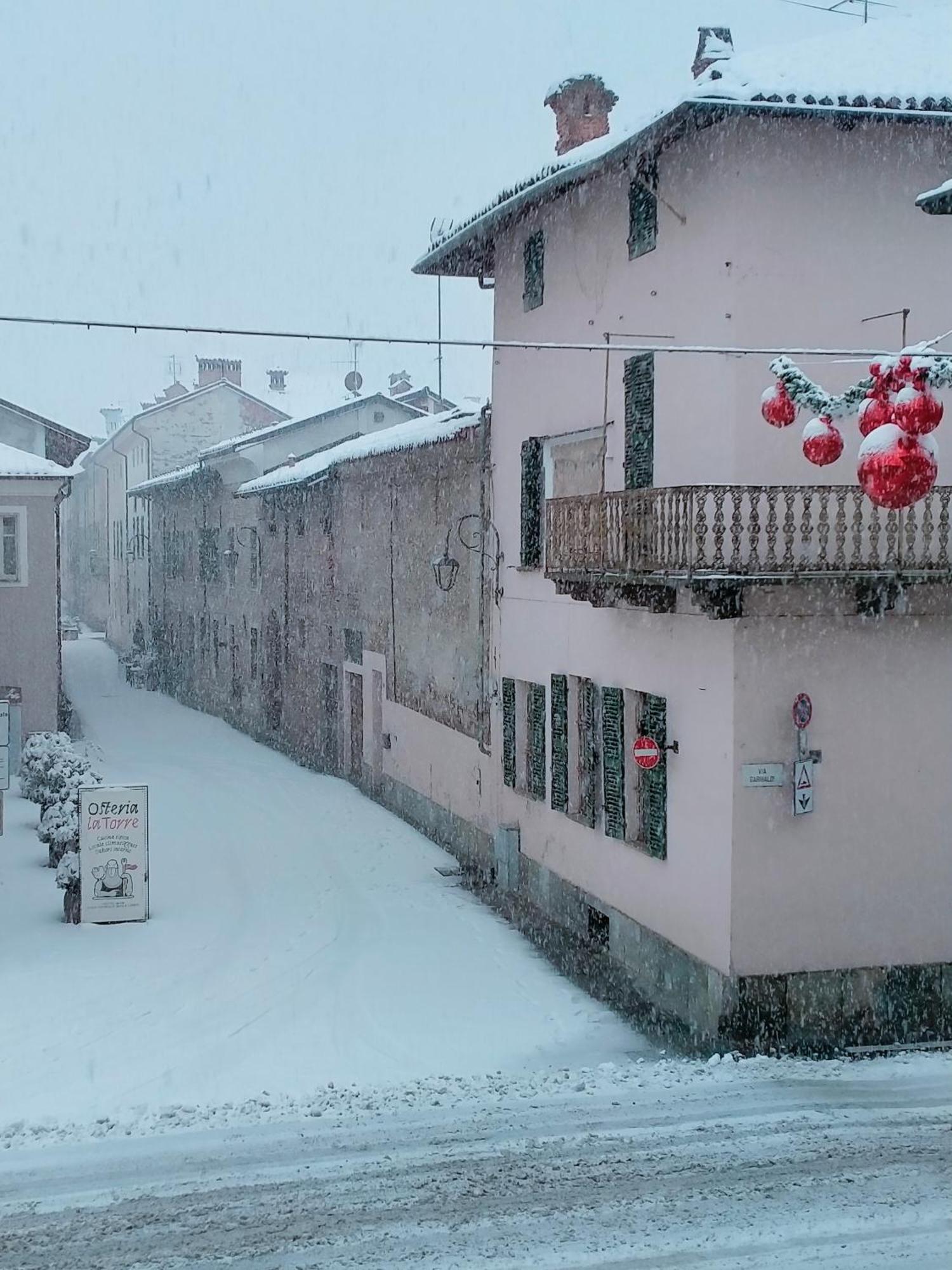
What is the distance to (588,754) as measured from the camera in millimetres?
15328

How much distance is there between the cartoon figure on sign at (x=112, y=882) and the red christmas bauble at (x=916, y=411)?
1167 centimetres

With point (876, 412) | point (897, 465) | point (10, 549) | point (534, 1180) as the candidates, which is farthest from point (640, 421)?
point (10, 549)

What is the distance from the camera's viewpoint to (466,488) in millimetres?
19547

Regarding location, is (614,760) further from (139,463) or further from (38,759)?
(139,463)

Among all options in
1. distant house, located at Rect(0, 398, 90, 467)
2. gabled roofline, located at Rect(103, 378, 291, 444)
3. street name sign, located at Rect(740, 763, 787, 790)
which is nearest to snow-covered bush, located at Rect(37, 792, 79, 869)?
street name sign, located at Rect(740, 763, 787, 790)

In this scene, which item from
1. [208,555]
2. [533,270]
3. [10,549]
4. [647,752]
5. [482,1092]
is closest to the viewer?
[482,1092]

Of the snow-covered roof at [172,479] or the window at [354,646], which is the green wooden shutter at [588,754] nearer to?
the window at [354,646]

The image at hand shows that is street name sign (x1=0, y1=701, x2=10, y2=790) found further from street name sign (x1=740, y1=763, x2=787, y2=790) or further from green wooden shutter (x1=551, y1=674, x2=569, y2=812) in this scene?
street name sign (x1=740, y1=763, x2=787, y2=790)

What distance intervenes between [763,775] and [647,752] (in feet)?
4.92

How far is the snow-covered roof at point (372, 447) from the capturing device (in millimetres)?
20372

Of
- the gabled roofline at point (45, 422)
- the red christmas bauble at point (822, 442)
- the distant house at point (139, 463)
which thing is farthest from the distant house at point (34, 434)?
the red christmas bauble at point (822, 442)

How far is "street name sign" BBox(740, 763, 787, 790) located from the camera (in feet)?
39.1

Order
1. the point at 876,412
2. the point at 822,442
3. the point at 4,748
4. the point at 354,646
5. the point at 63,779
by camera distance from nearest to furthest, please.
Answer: the point at 876,412, the point at 822,442, the point at 4,748, the point at 63,779, the point at 354,646

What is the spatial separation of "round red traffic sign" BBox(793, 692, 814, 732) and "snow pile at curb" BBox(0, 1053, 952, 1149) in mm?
2960
